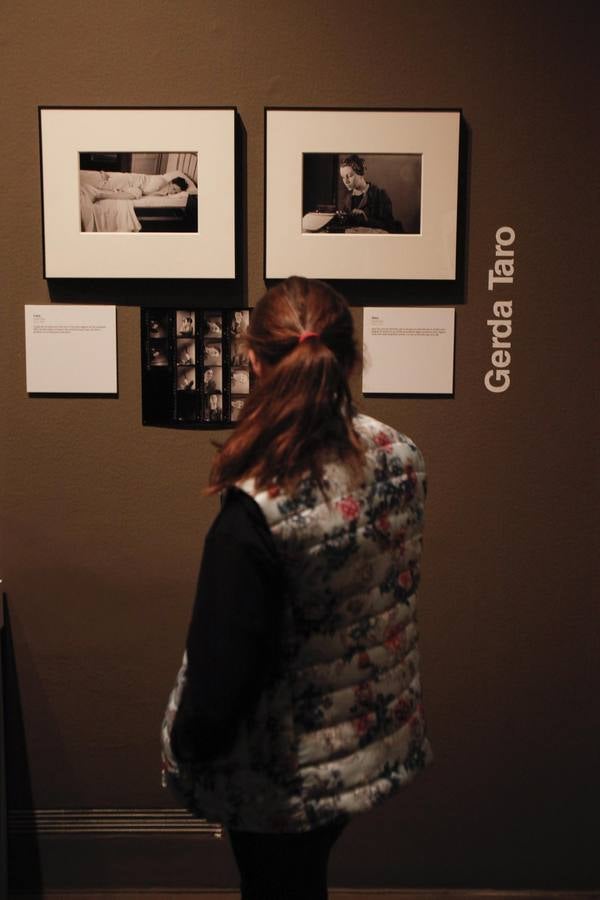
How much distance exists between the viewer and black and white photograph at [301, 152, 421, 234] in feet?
6.43

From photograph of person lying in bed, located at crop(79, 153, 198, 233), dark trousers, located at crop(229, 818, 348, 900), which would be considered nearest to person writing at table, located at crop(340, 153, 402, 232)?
photograph of person lying in bed, located at crop(79, 153, 198, 233)

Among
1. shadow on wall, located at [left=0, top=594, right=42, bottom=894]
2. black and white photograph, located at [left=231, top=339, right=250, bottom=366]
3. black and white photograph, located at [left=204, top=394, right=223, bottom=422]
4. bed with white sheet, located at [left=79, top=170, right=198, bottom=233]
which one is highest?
bed with white sheet, located at [left=79, top=170, right=198, bottom=233]

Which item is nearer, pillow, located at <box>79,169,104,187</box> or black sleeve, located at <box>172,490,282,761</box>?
black sleeve, located at <box>172,490,282,761</box>

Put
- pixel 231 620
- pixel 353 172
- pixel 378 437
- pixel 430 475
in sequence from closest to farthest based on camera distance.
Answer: pixel 231 620 < pixel 378 437 < pixel 353 172 < pixel 430 475

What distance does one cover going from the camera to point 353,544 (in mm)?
1171

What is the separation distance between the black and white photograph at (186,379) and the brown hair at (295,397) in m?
0.83

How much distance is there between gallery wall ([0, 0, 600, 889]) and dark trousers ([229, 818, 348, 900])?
86 centimetres

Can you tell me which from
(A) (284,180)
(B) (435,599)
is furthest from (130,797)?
(A) (284,180)

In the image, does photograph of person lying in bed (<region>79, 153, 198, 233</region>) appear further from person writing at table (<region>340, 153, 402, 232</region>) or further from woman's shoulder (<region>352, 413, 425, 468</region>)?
woman's shoulder (<region>352, 413, 425, 468</region>)

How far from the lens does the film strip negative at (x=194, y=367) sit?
2.02m

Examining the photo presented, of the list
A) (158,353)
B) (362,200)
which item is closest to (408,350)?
(362,200)

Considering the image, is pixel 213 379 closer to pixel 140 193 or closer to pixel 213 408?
pixel 213 408

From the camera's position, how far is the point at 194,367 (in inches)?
80.0

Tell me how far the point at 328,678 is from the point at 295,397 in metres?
0.41
